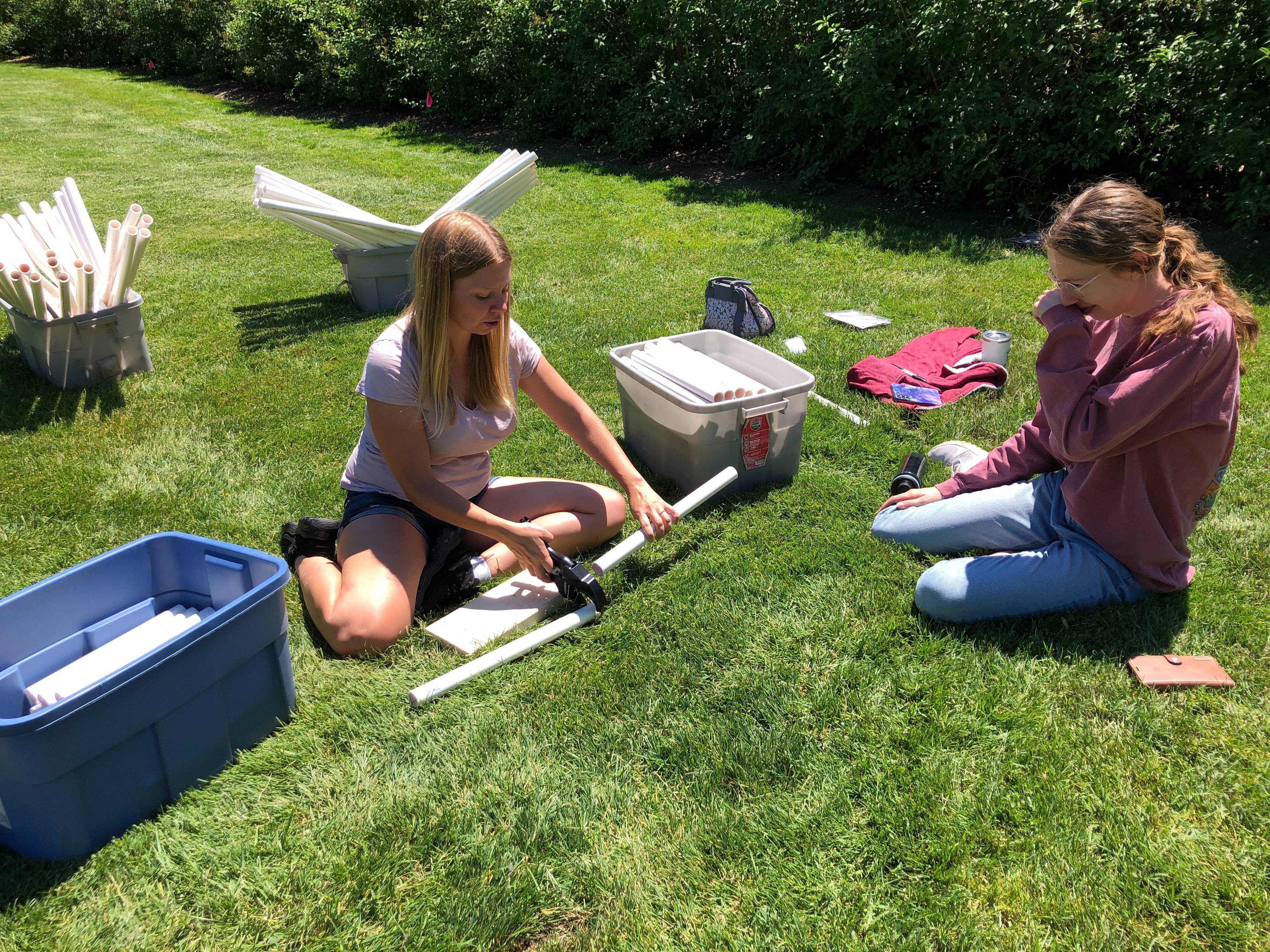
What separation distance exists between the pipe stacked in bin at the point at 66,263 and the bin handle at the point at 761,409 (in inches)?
139

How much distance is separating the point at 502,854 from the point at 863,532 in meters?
2.01

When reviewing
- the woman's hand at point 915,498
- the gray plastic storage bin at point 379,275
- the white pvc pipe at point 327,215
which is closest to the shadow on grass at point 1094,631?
the woman's hand at point 915,498

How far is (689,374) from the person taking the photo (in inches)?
149

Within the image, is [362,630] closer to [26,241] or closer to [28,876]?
[28,876]

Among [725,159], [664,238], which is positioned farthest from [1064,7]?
[725,159]

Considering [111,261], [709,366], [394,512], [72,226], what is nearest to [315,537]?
[394,512]

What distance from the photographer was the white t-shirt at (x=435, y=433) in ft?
9.53

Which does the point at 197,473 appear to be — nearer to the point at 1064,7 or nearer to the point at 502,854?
the point at 502,854

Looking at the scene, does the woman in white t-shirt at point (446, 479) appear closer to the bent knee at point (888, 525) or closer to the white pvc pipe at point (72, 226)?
the bent knee at point (888, 525)

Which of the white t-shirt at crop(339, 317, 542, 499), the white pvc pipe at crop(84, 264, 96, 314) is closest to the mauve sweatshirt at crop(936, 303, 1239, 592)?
the white t-shirt at crop(339, 317, 542, 499)

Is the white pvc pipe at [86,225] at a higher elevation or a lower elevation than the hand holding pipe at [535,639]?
higher

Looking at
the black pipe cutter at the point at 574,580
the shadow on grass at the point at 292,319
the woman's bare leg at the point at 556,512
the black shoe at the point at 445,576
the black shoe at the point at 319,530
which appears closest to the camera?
the black pipe cutter at the point at 574,580

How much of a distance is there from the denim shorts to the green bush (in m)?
6.49

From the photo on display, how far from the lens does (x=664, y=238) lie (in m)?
7.95
